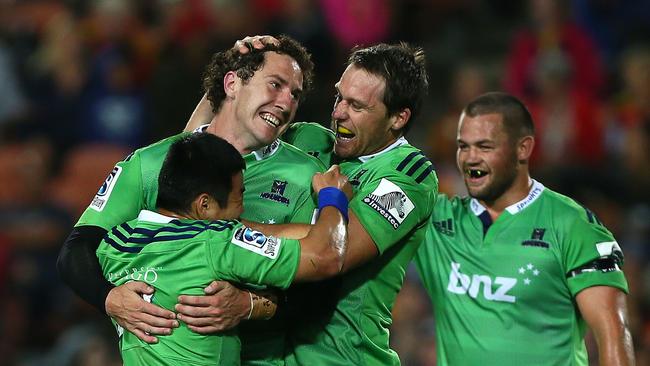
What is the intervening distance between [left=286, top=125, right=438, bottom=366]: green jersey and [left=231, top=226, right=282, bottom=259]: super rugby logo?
54 cm

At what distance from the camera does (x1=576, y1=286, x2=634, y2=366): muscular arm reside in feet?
15.9

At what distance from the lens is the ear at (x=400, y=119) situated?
476 centimetres

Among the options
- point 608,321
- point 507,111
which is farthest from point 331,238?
point 507,111

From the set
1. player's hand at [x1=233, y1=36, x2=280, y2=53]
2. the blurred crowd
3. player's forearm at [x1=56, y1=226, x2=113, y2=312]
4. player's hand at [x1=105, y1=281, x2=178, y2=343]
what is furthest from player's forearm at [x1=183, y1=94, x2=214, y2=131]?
the blurred crowd

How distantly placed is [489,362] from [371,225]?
1.22 m

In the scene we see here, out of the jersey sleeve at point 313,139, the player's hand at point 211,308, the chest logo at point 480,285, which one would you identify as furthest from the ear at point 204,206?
the chest logo at point 480,285

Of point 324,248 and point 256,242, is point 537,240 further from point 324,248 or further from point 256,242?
point 256,242

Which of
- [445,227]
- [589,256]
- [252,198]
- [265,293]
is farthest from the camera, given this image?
[445,227]

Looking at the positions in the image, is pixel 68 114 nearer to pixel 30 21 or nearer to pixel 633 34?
pixel 30 21

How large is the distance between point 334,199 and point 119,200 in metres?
0.88

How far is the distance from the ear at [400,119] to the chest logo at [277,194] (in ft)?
1.86

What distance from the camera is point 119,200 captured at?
4426 millimetres

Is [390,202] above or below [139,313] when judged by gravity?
above

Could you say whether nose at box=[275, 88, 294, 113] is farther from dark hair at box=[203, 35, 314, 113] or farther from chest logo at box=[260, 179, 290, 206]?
chest logo at box=[260, 179, 290, 206]
